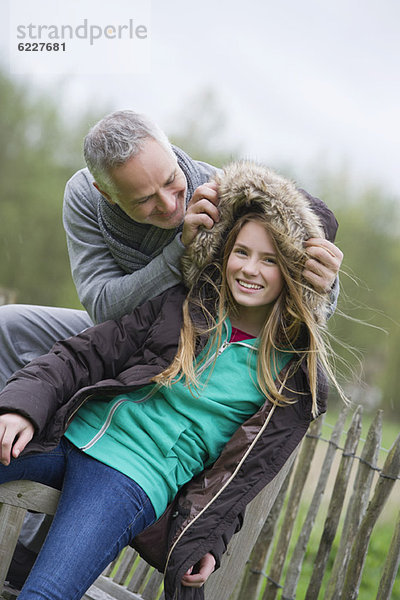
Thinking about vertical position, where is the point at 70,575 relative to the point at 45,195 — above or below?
above

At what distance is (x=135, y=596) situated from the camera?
308cm

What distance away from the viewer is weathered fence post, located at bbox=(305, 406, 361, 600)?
327 centimetres

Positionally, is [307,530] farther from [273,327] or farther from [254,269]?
[254,269]

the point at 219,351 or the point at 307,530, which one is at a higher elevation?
the point at 219,351

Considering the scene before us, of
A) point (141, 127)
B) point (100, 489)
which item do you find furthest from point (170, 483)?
point (141, 127)

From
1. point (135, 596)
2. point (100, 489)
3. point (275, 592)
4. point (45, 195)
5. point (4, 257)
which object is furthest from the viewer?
point (45, 195)

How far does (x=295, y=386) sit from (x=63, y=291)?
17356 millimetres

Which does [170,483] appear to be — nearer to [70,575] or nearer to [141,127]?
[70,575]

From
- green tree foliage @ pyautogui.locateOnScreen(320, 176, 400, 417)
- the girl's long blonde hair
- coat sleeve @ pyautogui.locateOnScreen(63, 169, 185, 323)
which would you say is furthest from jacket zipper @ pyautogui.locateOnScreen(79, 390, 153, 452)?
green tree foliage @ pyautogui.locateOnScreen(320, 176, 400, 417)

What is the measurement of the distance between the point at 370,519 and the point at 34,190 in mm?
18354

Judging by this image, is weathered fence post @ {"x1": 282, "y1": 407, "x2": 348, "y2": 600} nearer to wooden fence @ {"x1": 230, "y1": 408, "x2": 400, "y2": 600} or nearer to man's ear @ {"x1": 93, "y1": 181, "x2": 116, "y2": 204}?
wooden fence @ {"x1": 230, "y1": 408, "x2": 400, "y2": 600}

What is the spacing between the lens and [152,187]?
2359mm

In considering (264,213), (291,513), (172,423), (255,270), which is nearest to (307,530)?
(291,513)

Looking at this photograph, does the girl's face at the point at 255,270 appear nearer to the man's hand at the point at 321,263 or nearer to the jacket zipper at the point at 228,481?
the man's hand at the point at 321,263
